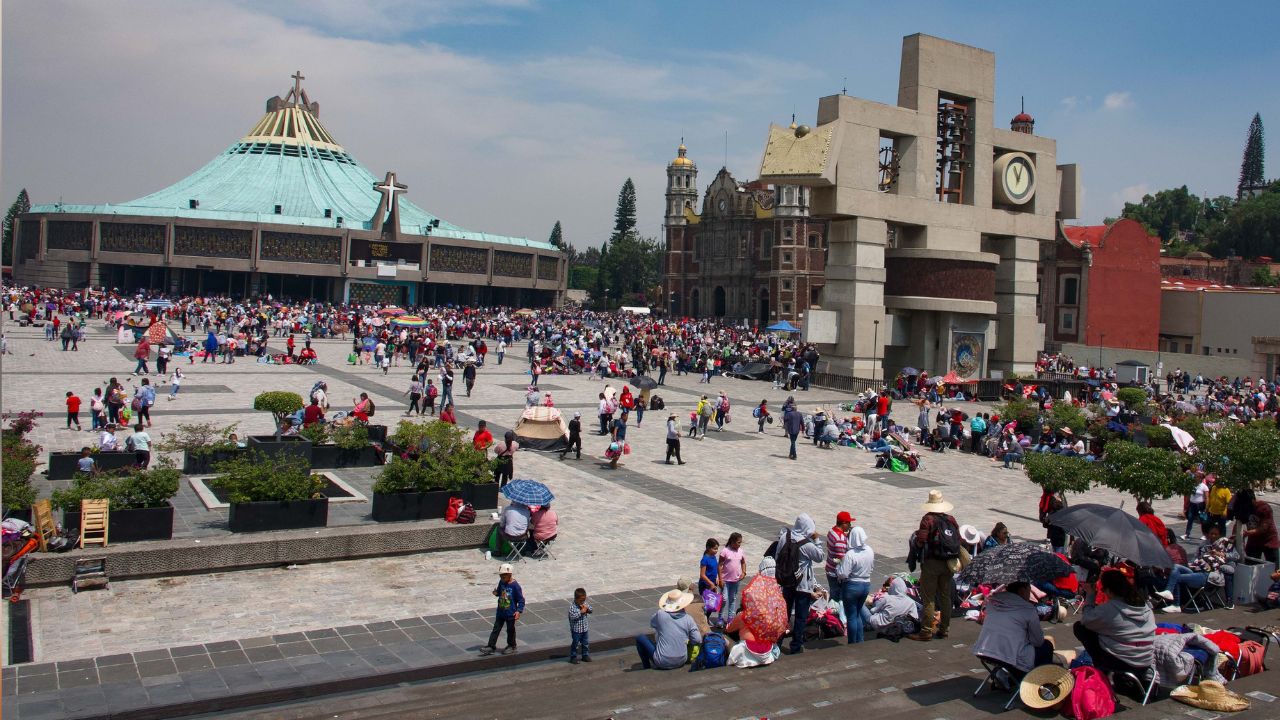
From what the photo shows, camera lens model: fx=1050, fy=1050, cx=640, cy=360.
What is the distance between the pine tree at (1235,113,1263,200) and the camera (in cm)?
14938

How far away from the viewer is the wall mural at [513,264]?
9044cm

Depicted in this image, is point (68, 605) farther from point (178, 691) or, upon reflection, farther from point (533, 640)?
point (533, 640)

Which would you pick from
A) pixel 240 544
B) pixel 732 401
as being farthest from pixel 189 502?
pixel 732 401

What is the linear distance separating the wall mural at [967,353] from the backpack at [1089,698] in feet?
101

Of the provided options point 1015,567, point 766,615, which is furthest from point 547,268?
point 1015,567

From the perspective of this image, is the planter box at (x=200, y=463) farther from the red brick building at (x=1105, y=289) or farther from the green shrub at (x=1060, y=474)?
the red brick building at (x=1105, y=289)

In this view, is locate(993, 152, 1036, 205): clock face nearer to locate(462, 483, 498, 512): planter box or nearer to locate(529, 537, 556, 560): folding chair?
locate(462, 483, 498, 512): planter box

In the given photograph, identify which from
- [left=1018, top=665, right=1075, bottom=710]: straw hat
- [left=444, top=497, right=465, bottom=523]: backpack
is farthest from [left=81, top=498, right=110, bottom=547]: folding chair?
[left=1018, top=665, right=1075, bottom=710]: straw hat

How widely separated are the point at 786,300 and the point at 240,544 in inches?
3014

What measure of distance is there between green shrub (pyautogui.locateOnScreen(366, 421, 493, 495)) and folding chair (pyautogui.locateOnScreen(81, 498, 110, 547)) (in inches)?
132

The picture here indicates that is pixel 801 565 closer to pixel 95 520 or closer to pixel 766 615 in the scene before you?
pixel 766 615

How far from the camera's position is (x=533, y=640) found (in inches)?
410

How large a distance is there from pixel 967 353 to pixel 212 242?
197ft

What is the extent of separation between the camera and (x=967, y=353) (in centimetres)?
3791
